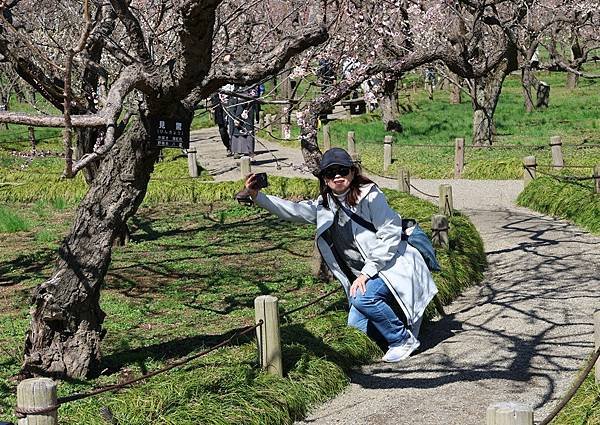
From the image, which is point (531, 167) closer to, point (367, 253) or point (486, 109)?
point (486, 109)

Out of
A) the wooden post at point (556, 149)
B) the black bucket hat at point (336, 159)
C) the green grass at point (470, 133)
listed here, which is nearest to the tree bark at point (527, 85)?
the green grass at point (470, 133)

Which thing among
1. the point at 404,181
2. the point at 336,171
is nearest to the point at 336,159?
the point at 336,171

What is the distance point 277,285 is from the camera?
9.43 m

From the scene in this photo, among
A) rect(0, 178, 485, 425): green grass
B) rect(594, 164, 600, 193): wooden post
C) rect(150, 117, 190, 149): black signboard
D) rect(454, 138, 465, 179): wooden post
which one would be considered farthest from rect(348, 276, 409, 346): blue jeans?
rect(454, 138, 465, 179): wooden post

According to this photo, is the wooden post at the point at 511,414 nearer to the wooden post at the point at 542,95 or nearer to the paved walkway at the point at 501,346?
the paved walkway at the point at 501,346

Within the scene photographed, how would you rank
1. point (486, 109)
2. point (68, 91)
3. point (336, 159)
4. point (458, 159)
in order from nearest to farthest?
point (68, 91) → point (336, 159) → point (458, 159) → point (486, 109)

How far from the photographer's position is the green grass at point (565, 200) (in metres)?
12.6

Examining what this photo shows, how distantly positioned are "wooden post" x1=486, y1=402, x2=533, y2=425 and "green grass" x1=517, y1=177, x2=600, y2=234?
898cm

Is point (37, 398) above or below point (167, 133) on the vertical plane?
below

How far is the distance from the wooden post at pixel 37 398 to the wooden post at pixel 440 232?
6.30 m

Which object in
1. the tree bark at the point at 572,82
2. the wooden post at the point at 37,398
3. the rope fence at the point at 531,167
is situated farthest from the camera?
the tree bark at the point at 572,82

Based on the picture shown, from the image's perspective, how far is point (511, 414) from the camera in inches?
132

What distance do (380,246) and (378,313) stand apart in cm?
52

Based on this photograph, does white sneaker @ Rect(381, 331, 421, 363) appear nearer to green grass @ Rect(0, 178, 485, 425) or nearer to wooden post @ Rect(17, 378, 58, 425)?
green grass @ Rect(0, 178, 485, 425)
